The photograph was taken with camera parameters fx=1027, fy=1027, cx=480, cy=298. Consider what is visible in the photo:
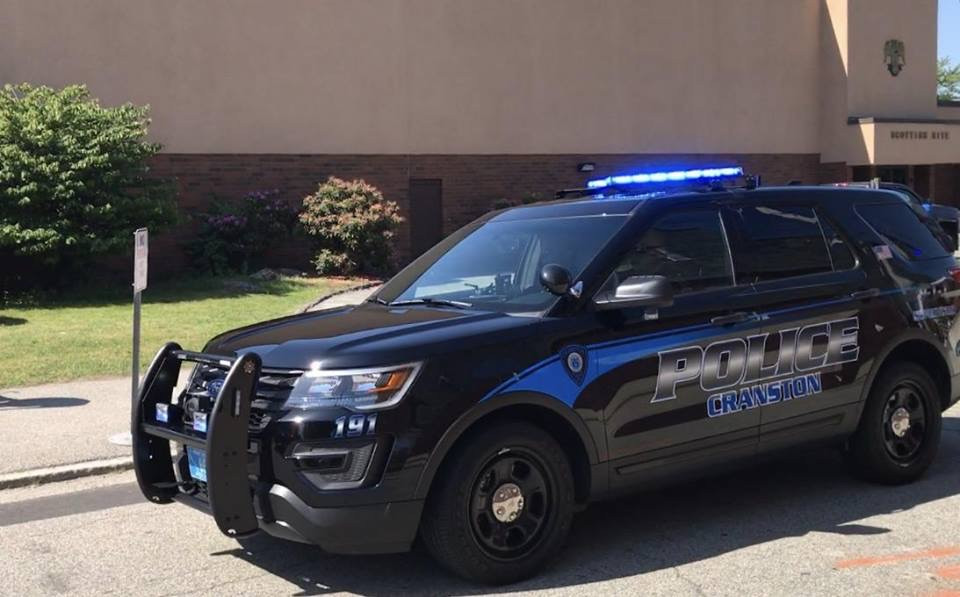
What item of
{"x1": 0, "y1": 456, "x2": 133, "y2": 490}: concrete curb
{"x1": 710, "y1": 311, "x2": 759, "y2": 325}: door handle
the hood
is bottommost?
{"x1": 0, "y1": 456, "x2": 133, "y2": 490}: concrete curb

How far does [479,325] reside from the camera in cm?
484

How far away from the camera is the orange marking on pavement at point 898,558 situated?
500 cm

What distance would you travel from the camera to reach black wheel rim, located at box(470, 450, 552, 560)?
4.63 metres

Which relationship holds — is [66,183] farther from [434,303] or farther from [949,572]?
[949,572]

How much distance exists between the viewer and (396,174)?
23812mm

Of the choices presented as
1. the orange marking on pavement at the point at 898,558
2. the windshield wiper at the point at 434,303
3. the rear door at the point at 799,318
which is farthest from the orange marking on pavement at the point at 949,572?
the windshield wiper at the point at 434,303

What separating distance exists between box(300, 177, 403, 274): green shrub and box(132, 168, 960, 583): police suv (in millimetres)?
14550

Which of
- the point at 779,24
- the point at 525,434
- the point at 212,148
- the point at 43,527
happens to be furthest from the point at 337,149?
the point at 525,434

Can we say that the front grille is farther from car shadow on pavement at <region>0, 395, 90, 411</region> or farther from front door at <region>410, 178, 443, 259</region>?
front door at <region>410, 178, 443, 259</region>

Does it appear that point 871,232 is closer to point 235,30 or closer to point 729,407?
point 729,407

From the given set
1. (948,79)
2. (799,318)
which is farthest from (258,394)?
(948,79)

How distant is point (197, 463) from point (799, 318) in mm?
3322

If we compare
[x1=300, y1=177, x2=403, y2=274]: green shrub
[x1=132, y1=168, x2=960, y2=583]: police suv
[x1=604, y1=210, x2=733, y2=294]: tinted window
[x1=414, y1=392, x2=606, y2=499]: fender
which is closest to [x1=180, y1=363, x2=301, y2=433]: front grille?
→ [x1=132, y1=168, x2=960, y2=583]: police suv

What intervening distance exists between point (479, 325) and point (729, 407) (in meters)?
1.51
